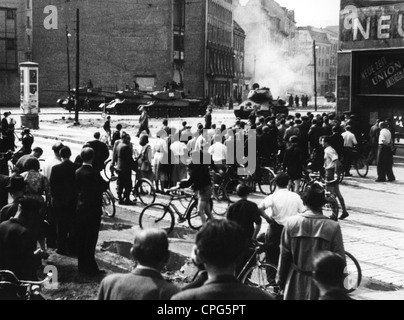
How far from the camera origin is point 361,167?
20.7 metres

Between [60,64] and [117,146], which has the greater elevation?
[60,64]

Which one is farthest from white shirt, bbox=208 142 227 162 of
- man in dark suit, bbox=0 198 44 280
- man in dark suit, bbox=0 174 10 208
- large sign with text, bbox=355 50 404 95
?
large sign with text, bbox=355 50 404 95

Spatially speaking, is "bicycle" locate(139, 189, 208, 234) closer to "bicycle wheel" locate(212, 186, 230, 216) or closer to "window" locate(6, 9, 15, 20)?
"bicycle wheel" locate(212, 186, 230, 216)

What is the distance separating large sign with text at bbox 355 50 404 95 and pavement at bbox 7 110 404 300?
7002 mm

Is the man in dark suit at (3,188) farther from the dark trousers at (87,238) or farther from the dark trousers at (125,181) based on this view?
the dark trousers at (125,181)

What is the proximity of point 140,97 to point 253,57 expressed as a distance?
4907 cm

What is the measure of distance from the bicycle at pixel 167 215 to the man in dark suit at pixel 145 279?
721 centimetres

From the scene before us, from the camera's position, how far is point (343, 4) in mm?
25250

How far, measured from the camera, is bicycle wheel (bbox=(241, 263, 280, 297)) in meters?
7.59

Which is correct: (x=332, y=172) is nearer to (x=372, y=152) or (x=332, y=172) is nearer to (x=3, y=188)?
(x=3, y=188)
